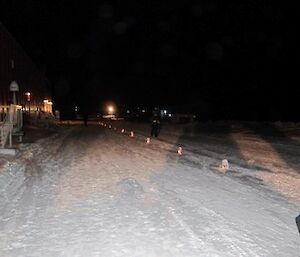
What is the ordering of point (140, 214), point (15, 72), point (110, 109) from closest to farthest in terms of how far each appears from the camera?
point (140, 214) → point (15, 72) → point (110, 109)

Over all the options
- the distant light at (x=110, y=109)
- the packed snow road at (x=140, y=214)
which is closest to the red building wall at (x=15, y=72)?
the packed snow road at (x=140, y=214)

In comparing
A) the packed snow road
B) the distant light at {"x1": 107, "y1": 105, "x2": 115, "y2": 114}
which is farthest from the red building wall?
the distant light at {"x1": 107, "y1": 105, "x2": 115, "y2": 114}

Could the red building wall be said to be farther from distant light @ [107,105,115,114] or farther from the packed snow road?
distant light @ [107,105,115,114]

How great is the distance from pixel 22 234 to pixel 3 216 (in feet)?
4.81

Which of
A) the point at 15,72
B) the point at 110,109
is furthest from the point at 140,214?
the point at 110,109

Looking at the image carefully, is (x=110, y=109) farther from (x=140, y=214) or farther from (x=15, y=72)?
(x=140, y=214)

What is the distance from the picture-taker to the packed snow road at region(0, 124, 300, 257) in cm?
646

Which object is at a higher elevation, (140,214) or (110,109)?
(140,214)

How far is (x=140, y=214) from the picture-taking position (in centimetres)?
842

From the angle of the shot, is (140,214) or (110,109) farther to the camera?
(110,109)

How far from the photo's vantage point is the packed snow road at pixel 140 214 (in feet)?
21.2

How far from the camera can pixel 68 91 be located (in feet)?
404

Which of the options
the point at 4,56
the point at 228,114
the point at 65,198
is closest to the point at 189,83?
the point at 228,114

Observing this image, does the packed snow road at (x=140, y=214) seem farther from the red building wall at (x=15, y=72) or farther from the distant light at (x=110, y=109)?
the distant light at (x=110, y=109)
